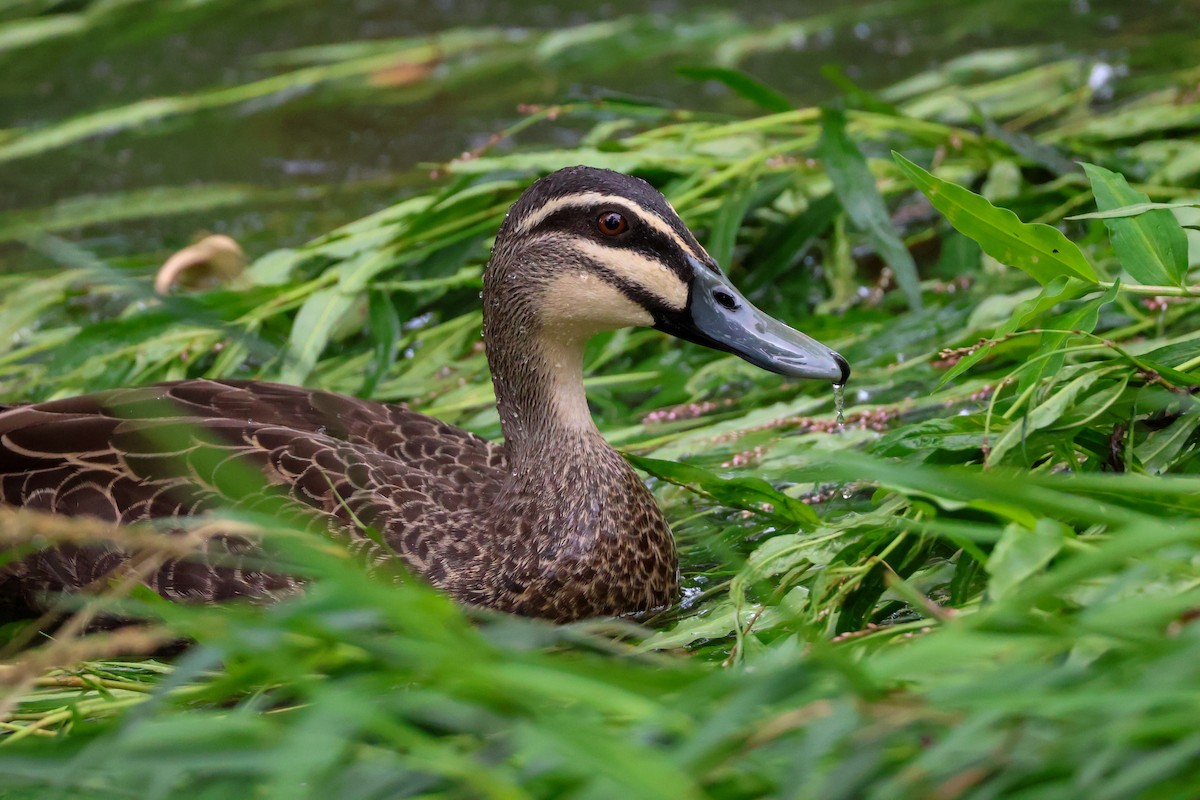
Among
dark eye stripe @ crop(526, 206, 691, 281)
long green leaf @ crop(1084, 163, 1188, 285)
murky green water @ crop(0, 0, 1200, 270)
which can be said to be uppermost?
murky green water @ crop(0, 0, 1200, 270)

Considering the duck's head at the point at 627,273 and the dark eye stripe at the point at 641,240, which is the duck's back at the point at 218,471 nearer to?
the duck's head at the point at 627,273

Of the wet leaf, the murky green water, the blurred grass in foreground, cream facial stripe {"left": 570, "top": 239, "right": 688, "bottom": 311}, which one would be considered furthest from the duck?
the murky green water

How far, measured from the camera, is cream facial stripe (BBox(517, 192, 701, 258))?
4.02 m

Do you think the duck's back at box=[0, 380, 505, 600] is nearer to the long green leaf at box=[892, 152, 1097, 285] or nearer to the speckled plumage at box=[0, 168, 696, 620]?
the speckled plumage at box=[0, 168, 696, 620]

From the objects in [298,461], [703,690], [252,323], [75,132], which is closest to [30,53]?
[75,132]

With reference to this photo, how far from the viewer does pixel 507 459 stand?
4371mm

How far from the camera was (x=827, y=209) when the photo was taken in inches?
238

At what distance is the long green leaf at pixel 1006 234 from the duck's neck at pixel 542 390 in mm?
1202

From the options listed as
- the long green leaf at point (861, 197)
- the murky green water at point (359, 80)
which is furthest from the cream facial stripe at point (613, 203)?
the murky green water at point (359, 80)

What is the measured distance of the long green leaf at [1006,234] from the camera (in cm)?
324

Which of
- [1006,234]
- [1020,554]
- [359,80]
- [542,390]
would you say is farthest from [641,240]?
[359,80]

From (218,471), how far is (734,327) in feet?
4.60

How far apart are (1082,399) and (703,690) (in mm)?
1494

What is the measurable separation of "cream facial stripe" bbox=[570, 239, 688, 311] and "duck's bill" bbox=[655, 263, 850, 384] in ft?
0.12
